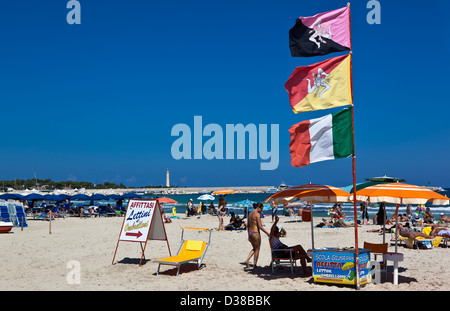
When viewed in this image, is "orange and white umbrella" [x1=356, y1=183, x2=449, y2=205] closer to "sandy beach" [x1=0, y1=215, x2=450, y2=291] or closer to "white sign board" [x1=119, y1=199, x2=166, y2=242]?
"sandy beach" [x1=0, y1=215, x2=450, y2=291]

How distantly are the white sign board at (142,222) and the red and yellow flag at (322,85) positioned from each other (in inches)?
178

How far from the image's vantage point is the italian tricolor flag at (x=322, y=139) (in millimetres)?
7109

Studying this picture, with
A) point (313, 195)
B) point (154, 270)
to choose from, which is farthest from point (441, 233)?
point (154, 270)

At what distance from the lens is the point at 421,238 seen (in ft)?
39.8

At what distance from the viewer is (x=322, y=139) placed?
23.8ft

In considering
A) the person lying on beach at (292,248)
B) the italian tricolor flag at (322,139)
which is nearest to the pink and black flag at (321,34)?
the italian tricolor flag at (322,139)

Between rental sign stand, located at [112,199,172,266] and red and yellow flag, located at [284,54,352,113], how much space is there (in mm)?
4484

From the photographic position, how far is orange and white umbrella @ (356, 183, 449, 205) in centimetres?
727

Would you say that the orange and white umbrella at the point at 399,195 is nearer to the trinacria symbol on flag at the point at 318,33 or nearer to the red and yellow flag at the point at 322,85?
the red and yellow flag at the point at 322,85

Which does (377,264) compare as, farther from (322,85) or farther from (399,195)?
(322,85)

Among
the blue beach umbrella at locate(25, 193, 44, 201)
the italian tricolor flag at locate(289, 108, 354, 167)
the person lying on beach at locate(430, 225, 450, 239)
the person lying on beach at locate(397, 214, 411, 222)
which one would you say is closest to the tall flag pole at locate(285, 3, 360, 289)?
the italian tricolor flag at locate(289, 108, 354, 167)
